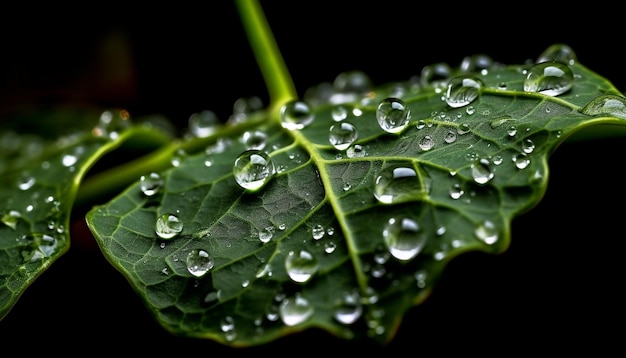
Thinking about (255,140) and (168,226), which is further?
(255,140)

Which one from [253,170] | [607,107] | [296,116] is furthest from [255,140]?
[607,107]

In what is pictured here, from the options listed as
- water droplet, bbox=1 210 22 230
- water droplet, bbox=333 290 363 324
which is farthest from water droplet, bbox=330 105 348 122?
water droplet, bbox=1 210 22 230

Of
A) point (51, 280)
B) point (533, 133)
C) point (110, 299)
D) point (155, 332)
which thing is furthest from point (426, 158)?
point (51, 280)

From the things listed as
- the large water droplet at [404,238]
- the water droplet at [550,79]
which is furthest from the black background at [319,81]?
the large water droplet at [404,238]

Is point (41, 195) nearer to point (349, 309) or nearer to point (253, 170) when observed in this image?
point (253, 170)

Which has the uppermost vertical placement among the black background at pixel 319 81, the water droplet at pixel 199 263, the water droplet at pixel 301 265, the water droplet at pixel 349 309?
the water droplet at pixel 199 263

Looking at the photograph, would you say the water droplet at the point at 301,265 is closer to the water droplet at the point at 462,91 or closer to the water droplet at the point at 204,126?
the water droplet at the point at 462,91

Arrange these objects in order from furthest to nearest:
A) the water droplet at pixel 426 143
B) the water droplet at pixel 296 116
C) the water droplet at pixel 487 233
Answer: the water droplet at pixel 296 116, the water droplet at pixel 426 143, the water droplet at pixel 487 233
